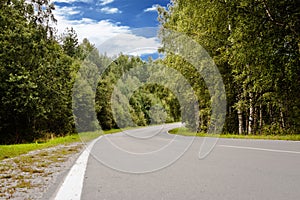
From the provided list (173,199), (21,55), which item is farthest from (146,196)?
(21,55)

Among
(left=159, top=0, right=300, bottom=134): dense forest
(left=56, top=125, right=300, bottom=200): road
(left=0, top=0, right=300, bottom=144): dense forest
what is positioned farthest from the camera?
(left=0, top=0, right=300, bottom=144): dense forest

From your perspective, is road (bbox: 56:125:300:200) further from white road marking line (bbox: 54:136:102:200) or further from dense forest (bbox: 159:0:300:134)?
dense forest (bbox: 159:0:300:134)

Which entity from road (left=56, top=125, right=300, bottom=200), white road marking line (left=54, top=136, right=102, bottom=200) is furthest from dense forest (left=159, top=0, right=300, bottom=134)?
white road marking line (left=54, top=136, right=102, bottom=200)

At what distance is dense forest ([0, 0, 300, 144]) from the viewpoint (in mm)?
12594

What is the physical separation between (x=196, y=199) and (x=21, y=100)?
2002 centimetres

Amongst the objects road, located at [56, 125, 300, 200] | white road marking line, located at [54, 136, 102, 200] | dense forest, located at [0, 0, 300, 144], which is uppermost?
dense forest, located at [0, 0, 300, 144]


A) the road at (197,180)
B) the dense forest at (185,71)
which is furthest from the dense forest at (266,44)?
the road at (197,180)

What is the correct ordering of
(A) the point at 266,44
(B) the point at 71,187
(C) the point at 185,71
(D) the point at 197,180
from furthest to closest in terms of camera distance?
(C) the point at 185,71 < (A) the point at 266,44 < (D) the point at 197,180 < (B) the point at 71,187

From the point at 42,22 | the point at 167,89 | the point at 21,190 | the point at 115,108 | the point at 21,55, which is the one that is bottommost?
the point at 21,190

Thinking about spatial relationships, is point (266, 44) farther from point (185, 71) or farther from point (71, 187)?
point (71, 187)

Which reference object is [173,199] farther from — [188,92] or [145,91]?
[145,91]

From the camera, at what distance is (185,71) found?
72.3 ft

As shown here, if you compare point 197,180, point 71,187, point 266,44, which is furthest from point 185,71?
point 71,187

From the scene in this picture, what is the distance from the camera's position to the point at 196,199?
130 inches
